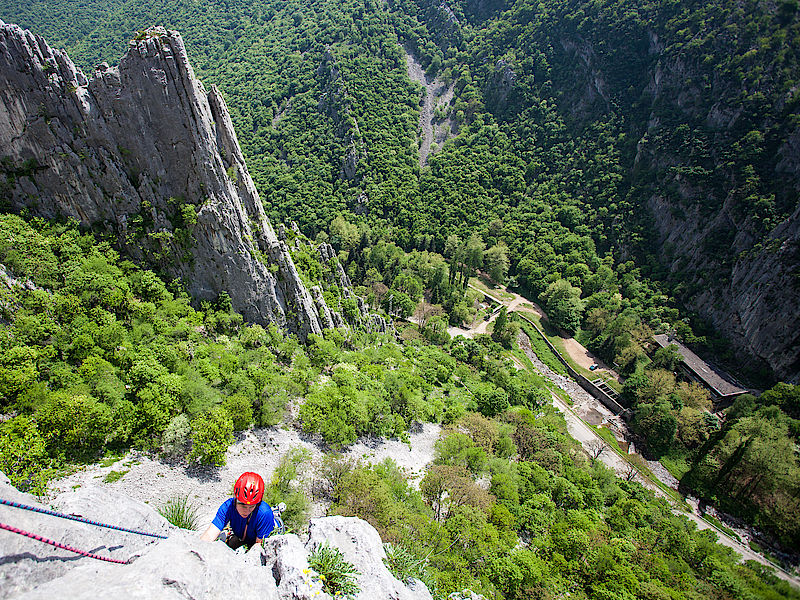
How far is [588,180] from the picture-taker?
389 feet

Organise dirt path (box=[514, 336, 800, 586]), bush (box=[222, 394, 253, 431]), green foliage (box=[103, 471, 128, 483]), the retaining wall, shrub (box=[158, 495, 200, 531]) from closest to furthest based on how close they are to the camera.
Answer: shrub (box=[158, 495, 200, 531]), green foliage (box=[103, 471, 128, 483]), bush (box=[222, 394, 253, 431]), dirt path (box=[514, 336, 800, 586]), the retaining wall

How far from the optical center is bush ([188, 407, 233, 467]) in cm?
2627

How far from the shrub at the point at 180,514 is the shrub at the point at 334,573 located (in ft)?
33.1

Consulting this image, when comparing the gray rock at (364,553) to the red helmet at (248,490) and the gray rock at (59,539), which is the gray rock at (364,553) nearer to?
the red helmet at (248,490)

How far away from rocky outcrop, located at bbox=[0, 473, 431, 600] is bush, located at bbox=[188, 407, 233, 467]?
12.8 metres

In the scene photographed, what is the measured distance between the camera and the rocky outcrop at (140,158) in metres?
33.4

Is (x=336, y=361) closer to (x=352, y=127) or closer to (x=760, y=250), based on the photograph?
(x=760, y=250)

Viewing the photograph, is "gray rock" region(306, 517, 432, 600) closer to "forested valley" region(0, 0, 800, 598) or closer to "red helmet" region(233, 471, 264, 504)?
"forested valley" region(0, 0, 800, 598)

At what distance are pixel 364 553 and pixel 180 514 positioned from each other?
11873mm

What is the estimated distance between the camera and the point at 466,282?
10175 centimetres

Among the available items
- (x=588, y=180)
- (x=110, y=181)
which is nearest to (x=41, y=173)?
(x=110, y=181)

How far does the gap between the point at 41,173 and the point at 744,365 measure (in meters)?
112

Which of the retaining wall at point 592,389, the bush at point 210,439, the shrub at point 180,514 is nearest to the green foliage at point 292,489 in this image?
the shrub at point 180,514

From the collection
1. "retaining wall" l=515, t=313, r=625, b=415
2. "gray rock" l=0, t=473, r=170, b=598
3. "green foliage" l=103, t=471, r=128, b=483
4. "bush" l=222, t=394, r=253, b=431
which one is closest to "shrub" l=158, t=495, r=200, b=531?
"green foliage" l=103, t=471, r=128, b=483
